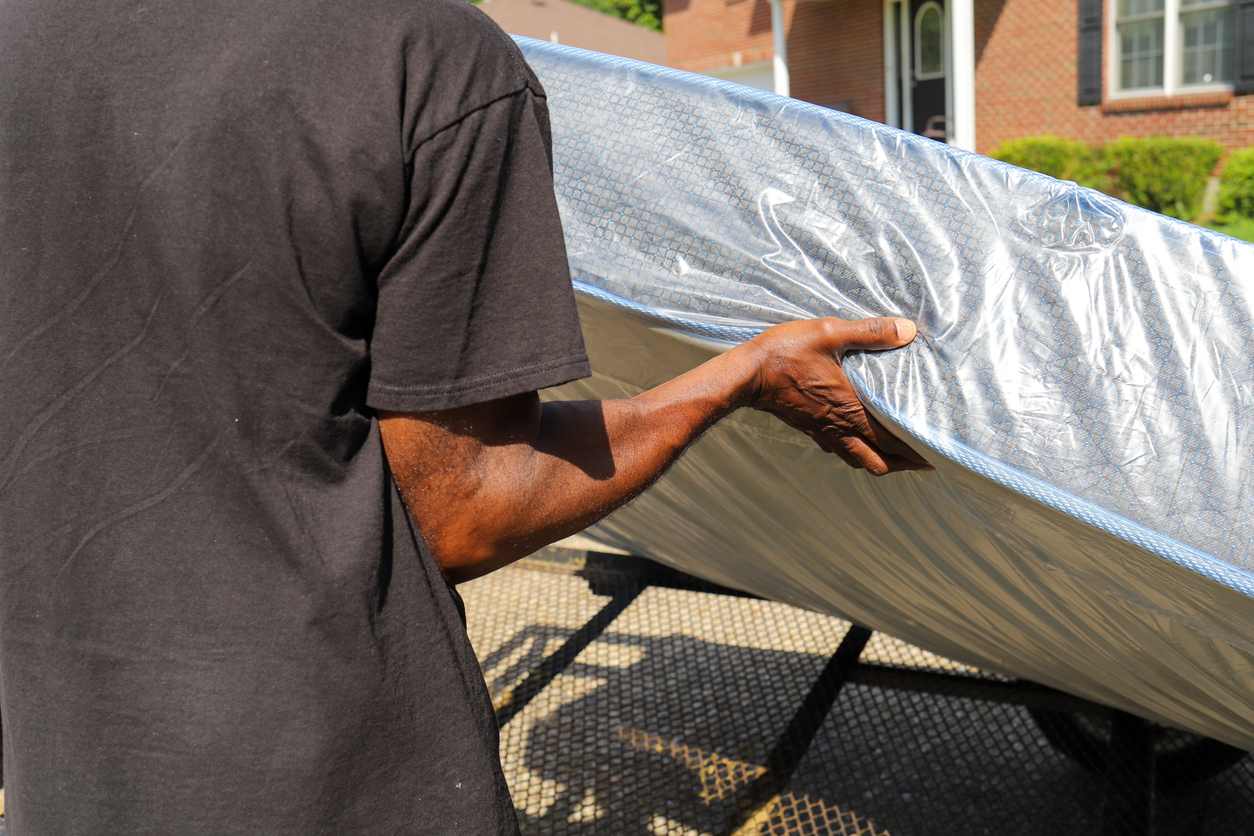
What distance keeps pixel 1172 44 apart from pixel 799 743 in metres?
10.8

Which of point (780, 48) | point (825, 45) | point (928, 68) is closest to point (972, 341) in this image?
point (928, 68)

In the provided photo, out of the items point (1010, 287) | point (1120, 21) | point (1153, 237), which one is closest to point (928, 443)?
point (1010, 287)

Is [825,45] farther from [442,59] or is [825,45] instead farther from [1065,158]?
[442,59]

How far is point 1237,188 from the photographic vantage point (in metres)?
9.26

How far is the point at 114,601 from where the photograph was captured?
949 mm

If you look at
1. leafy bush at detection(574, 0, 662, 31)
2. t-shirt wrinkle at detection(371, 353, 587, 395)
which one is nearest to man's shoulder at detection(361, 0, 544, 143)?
t-shirt wrinkle at detection(371, 353, 587, 395)

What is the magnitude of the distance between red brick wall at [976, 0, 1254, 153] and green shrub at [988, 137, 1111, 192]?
35 cm

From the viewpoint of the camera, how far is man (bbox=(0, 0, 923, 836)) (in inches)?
33.8

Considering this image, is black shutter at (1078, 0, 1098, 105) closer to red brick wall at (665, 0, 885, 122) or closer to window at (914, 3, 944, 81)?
window at (914, 3, 944, 81)

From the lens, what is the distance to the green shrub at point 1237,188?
915 centimetres

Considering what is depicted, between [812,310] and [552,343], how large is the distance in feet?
1.78

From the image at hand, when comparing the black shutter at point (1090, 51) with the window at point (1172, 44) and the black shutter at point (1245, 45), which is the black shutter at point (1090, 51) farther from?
the black shutter at point (1245, 45)

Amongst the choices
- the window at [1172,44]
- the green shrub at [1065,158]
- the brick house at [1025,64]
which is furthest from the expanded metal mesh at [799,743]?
the window at [1172,44]

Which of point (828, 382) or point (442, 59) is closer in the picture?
point (442, 59)
